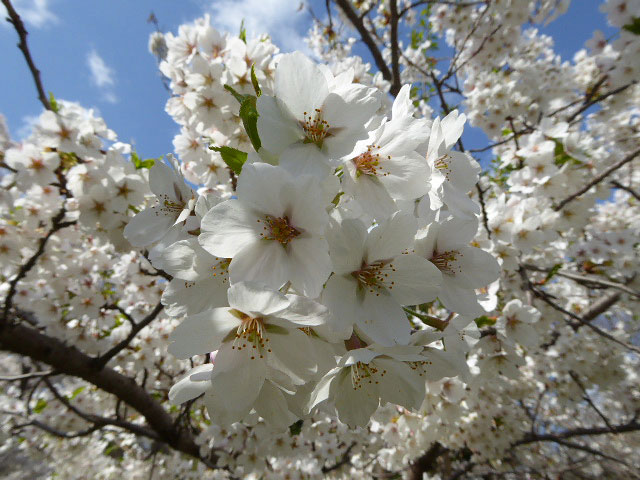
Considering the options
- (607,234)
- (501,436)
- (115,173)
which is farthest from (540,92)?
(115,173)

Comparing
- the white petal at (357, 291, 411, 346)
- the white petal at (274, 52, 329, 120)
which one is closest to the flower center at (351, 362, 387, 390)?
the white petal at (357, 291, 411, 346)

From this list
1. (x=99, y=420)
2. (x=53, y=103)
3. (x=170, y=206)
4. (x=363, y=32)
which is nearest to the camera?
(x=170, y=206)

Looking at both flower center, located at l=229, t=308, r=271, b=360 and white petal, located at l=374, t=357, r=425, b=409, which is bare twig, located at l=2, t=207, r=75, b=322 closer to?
flower center, located at l=229, t=308, r=271, b=360

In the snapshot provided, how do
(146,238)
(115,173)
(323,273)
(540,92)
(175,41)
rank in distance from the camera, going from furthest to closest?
(540,92), (175,41), (115,173), (146,238), (323,273)

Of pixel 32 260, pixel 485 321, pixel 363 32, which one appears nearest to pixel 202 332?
pixel 485 321

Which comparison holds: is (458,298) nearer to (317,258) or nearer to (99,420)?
(317,258)

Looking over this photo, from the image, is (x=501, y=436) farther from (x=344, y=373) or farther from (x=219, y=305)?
(x=219, y=305)
